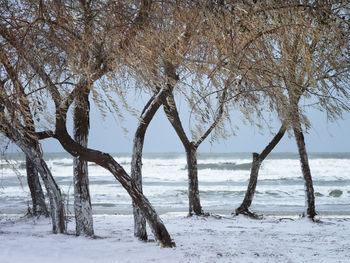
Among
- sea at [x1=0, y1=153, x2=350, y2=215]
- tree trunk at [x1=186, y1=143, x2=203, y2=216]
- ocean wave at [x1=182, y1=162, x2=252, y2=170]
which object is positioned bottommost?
sea at [x1=0, y1=153, x2=350, y2=215]

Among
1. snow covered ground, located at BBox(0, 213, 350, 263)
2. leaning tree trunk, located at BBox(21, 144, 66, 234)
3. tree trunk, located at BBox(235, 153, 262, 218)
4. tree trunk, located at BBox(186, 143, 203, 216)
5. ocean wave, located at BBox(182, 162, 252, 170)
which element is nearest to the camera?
snow covered ground, located at BBox(0, 213, 350, 263)

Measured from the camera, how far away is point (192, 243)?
22.9ft

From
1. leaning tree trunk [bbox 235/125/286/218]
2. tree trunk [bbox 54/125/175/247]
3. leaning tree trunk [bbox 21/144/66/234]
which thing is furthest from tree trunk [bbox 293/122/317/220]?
leaning tree trunk [bbox 21/144/66/234]

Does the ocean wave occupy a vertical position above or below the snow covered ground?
above

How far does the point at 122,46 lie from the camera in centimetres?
487

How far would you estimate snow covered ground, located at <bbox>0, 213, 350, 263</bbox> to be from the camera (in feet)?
18.7

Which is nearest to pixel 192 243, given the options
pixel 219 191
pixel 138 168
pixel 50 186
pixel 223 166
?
pixel 138 168

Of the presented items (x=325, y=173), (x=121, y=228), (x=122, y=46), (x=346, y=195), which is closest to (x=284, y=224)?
(x=121, y=228)

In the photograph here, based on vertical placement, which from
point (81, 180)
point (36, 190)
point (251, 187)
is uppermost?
point (81, 180)

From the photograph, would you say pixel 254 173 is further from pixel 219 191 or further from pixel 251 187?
pixel 219 191

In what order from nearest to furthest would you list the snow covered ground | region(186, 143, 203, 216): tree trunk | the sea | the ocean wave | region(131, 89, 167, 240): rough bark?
the snow covered ground < region(131, 89, 167, 240): rough bark < region(186, 143, 203, 216): tree trunk < the sea < the ocean wave

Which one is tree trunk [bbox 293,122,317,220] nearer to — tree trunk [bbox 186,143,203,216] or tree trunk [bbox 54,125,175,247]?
tree trunk [bbox 186,143,203,216]

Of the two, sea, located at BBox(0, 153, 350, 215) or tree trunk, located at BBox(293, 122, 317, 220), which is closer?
tree trunk, located at BBox(293, 122, 317, 220)

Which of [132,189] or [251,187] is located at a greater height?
[132,189]
